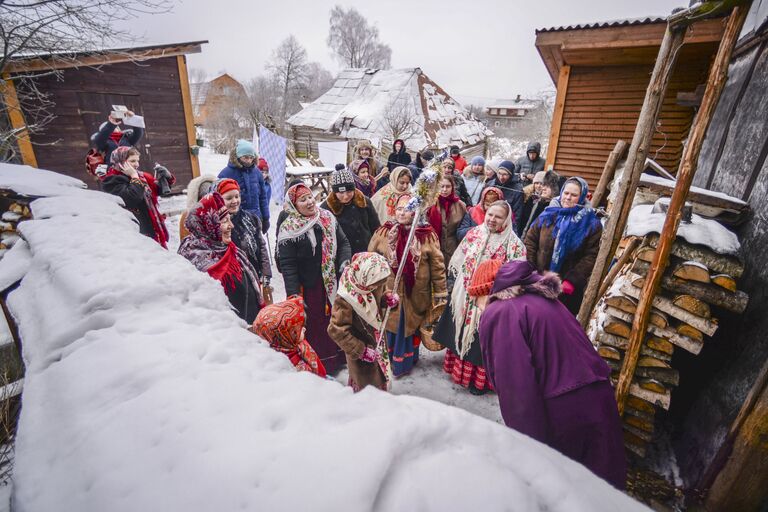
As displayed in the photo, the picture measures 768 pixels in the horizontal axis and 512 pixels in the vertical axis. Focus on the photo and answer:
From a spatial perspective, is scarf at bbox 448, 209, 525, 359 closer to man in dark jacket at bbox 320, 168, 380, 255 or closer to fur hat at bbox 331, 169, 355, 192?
man in dark jacket at bbox 320, 168, 380, 255

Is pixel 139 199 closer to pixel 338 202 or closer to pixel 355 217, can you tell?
pixel 338 202

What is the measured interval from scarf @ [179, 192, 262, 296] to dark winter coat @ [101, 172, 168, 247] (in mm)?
1300

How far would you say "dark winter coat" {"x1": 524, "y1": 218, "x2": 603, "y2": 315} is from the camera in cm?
323

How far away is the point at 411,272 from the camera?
320 cm

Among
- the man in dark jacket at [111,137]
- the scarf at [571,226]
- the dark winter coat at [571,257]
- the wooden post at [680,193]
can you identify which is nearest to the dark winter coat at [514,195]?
the dark winter coat at [571,257]

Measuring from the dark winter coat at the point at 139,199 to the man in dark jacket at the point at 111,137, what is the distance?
Answer: 149 centimetres

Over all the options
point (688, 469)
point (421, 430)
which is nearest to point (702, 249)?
point (688, 469)

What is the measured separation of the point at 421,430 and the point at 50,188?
361 cm

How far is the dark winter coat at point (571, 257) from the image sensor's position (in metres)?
3.23

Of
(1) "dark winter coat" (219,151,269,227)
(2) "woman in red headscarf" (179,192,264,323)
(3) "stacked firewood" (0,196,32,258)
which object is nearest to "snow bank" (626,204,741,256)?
(2) "woman in red headscarf" (179,192,264,323)

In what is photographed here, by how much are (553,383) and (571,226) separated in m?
2.18

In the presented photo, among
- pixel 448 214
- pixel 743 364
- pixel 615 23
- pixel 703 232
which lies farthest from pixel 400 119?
pixel 743 364

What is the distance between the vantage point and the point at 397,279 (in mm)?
2896

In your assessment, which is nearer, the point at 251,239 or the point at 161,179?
the point at 251,239
